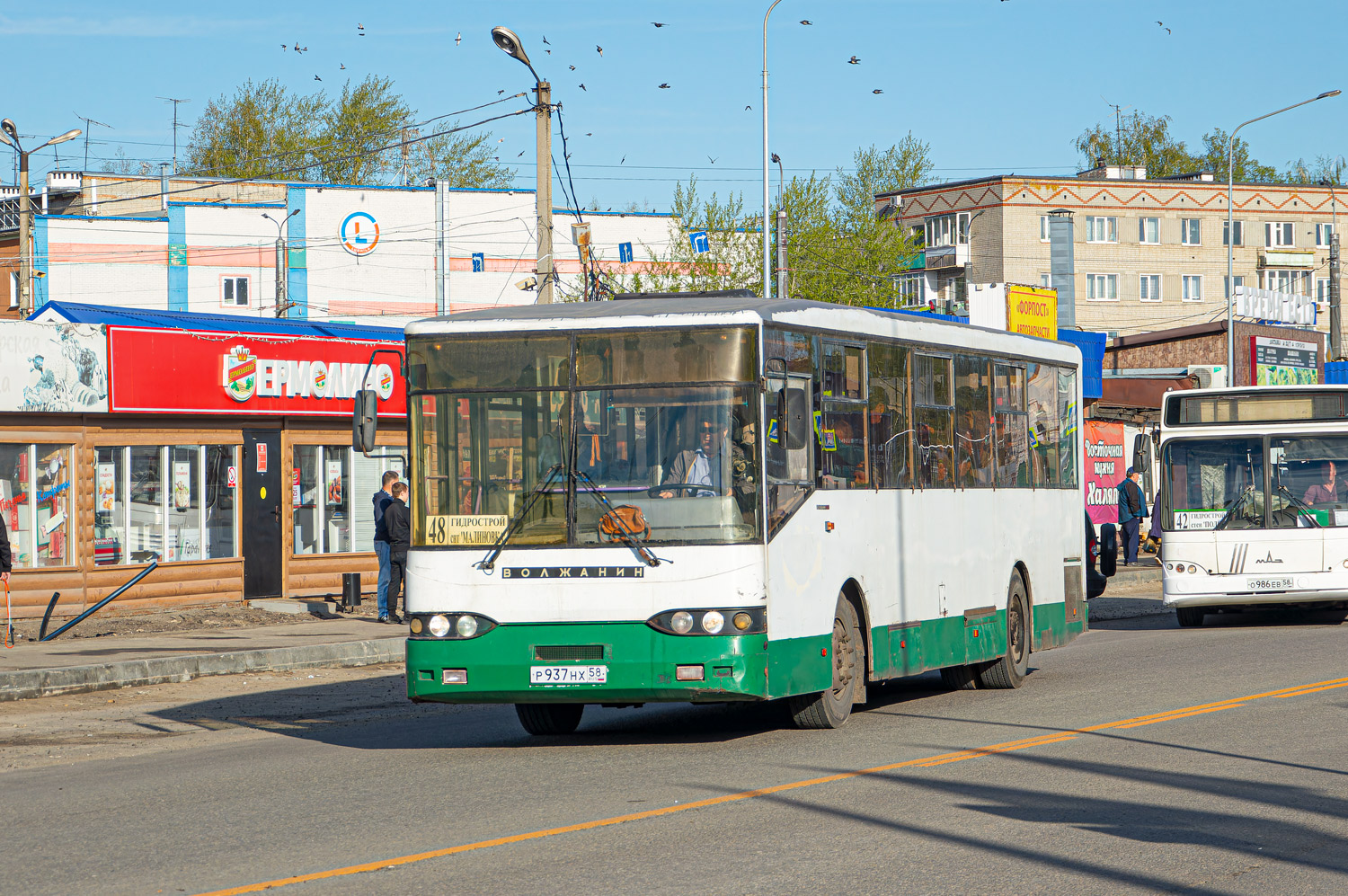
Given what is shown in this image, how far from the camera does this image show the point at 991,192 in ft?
287

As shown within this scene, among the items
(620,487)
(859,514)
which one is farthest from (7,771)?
(859,514)

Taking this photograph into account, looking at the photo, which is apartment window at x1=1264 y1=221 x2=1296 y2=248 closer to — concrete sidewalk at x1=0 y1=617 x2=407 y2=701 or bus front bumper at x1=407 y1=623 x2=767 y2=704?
concrete sidewalk at x1=0 y1=617 x2=407 y2=701

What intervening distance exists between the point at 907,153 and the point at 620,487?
87.1 meters

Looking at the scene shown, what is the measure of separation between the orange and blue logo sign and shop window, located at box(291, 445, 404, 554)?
4132 cm

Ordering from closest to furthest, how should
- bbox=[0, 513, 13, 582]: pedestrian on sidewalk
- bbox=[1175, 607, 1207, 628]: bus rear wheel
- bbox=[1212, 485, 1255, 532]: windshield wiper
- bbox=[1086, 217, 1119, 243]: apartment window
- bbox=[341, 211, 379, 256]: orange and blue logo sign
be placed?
1. bbox=[0, 513, 13, 582]: pedestrian on sidewalk
2. bbox=[1212, 485, 1255, 532]: windshield wiper
3. bbox=[1175, 607, 1207, 628]: bus rear wheel
4. bbox=[341, 211, 379, 256]: orange and blue logo sign
5. bbox=[1086, 217, 1119, 243]: apartment window

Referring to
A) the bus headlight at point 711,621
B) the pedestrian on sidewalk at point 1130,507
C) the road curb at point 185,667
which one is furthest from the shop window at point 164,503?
the bus headlight at point 711,621

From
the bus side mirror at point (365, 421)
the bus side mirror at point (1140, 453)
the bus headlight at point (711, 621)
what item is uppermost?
the bus side mirror at point (365, 421)

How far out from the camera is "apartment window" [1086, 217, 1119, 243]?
3494 inches

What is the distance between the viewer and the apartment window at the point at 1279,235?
310ft

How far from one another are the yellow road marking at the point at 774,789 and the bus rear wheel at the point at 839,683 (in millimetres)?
1206

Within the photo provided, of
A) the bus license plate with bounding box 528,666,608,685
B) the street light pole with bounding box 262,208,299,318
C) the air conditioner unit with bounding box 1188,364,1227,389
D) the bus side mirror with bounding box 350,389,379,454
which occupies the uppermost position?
the street light pole with bounding box 262,208,299,318

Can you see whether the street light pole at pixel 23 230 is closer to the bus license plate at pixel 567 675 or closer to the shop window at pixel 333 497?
the shop window at pixel 333 497

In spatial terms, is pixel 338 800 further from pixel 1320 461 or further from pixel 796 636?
pixel 1320 461

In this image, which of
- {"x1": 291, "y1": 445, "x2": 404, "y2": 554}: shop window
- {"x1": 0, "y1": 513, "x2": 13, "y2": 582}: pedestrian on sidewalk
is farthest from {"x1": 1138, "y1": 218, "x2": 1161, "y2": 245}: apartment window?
{"x1": 0, "y1": 513, "x2": 13, "y2": 582}: pedestrian on sidewalk
